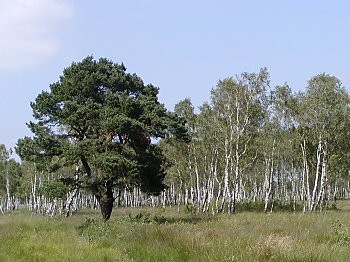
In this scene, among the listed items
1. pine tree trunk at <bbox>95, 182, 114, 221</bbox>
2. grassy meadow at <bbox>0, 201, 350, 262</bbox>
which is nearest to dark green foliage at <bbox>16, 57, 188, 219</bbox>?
pine tree trunk at <bbox>95, 182, 114, 221</bbox>

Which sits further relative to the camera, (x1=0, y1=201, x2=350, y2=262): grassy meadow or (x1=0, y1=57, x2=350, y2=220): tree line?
(x1=0, y1=57, x2=350, y2=220): tree line

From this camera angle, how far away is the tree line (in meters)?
26.3

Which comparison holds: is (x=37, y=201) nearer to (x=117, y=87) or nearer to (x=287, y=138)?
(x=287, y=138)

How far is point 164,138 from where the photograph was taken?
2808 cm

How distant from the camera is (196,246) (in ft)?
36.7

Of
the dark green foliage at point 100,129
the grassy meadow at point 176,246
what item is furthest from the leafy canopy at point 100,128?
the grassy meadow at point 176,246

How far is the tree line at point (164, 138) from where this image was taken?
26.3m

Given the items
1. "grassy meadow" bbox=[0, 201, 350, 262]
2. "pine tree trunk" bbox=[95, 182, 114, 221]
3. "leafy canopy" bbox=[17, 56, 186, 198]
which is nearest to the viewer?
"grassy meadow" bbox=[0, 201, 350, 262]

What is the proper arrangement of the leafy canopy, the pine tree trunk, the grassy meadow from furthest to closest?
the pine tree trunk
the leafy canopy
the grassy meadow

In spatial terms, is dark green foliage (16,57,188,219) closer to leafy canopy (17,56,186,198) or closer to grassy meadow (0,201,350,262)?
leafy canopy (17,56,186,198)

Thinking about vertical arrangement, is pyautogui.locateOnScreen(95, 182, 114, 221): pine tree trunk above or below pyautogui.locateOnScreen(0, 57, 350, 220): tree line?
below

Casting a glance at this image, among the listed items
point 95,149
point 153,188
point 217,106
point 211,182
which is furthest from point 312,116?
point 95,149

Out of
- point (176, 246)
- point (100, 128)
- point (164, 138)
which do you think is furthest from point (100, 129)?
point (176, 246)

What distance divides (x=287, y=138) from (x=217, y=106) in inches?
358
